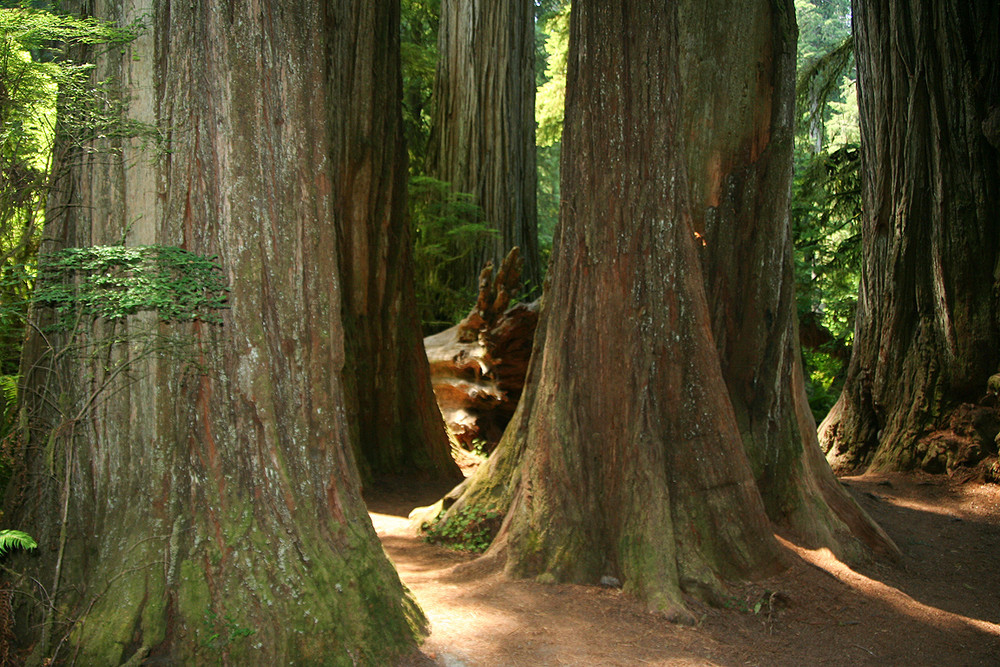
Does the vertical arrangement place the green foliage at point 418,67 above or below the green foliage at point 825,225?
above

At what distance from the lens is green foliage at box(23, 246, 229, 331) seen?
10.4 feet

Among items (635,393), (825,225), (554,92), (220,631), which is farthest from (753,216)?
(554,92)

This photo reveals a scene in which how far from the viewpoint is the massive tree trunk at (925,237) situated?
27.0 feet

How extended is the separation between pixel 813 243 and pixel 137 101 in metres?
11.9

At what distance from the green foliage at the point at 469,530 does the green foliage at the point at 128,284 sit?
3391mm

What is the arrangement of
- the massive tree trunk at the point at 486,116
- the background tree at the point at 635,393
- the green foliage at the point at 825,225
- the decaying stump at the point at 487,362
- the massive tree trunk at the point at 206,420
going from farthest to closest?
the massive tree trunk at the point at 486,116 < the green foliage at the point at 825,225 < the decaying stump at the point at 487,362 < the background tree at the point at 635,393 < the massive tree trunk at the point at 206,420

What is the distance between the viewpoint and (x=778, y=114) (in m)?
6.18

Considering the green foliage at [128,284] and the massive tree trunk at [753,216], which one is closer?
the green foliage at [128,284]

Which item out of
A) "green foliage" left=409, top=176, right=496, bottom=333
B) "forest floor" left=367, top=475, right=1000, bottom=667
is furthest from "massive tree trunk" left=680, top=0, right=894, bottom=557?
"green foliage" left=409, top=176, right=496, bottom=333

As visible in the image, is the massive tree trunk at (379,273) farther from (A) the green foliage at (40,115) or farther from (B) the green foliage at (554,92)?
(B) the green foliage at (554,92)

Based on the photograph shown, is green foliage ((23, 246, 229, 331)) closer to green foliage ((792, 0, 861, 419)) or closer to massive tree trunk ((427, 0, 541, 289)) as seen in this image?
green foliage ((792, 0, 861, 419))

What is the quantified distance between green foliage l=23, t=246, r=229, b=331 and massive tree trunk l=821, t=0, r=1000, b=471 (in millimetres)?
8156

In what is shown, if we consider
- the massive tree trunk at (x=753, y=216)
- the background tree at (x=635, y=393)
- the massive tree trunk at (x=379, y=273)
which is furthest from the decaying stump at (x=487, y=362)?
the background tree at (x=635, y=393)

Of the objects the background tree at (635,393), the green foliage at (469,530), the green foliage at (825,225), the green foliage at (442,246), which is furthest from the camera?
the green foliage at (442,246)
